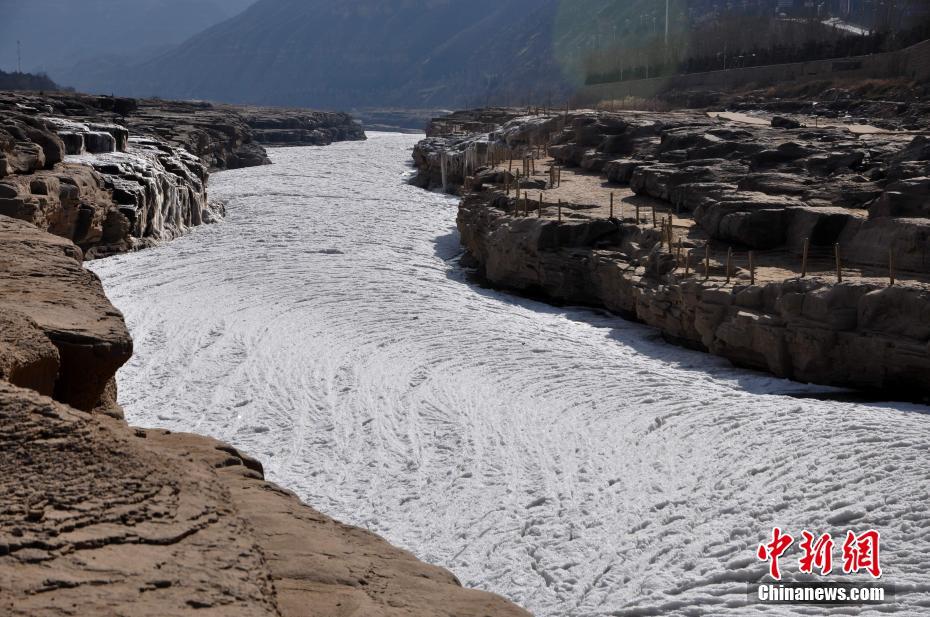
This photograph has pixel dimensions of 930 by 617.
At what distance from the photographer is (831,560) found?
8.22m

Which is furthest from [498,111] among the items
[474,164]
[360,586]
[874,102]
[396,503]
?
[360,586]

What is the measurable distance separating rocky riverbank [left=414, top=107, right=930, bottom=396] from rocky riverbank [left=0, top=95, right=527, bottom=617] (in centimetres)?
760

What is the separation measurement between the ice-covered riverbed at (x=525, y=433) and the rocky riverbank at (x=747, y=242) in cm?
57

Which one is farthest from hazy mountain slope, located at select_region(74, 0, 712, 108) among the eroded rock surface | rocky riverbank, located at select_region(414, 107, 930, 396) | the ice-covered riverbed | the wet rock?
the eroded rock surface

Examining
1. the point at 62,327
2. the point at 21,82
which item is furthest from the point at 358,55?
the point at 62,327

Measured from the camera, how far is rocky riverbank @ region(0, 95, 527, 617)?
3.84 m

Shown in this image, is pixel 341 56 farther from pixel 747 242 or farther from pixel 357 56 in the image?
pixel 747 242

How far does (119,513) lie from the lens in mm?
4258

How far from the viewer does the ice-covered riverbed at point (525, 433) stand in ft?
28.7

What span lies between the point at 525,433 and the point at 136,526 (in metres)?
7.74

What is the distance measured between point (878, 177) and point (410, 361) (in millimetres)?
8956

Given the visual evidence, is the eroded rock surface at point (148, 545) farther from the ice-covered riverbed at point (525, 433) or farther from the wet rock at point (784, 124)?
the wet rock at point (784, 124)

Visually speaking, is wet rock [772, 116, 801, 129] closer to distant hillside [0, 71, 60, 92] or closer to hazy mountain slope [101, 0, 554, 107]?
distant hillside [0, 71, 60, 92]

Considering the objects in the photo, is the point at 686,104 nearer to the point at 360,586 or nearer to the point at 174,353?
the point at 174,353
